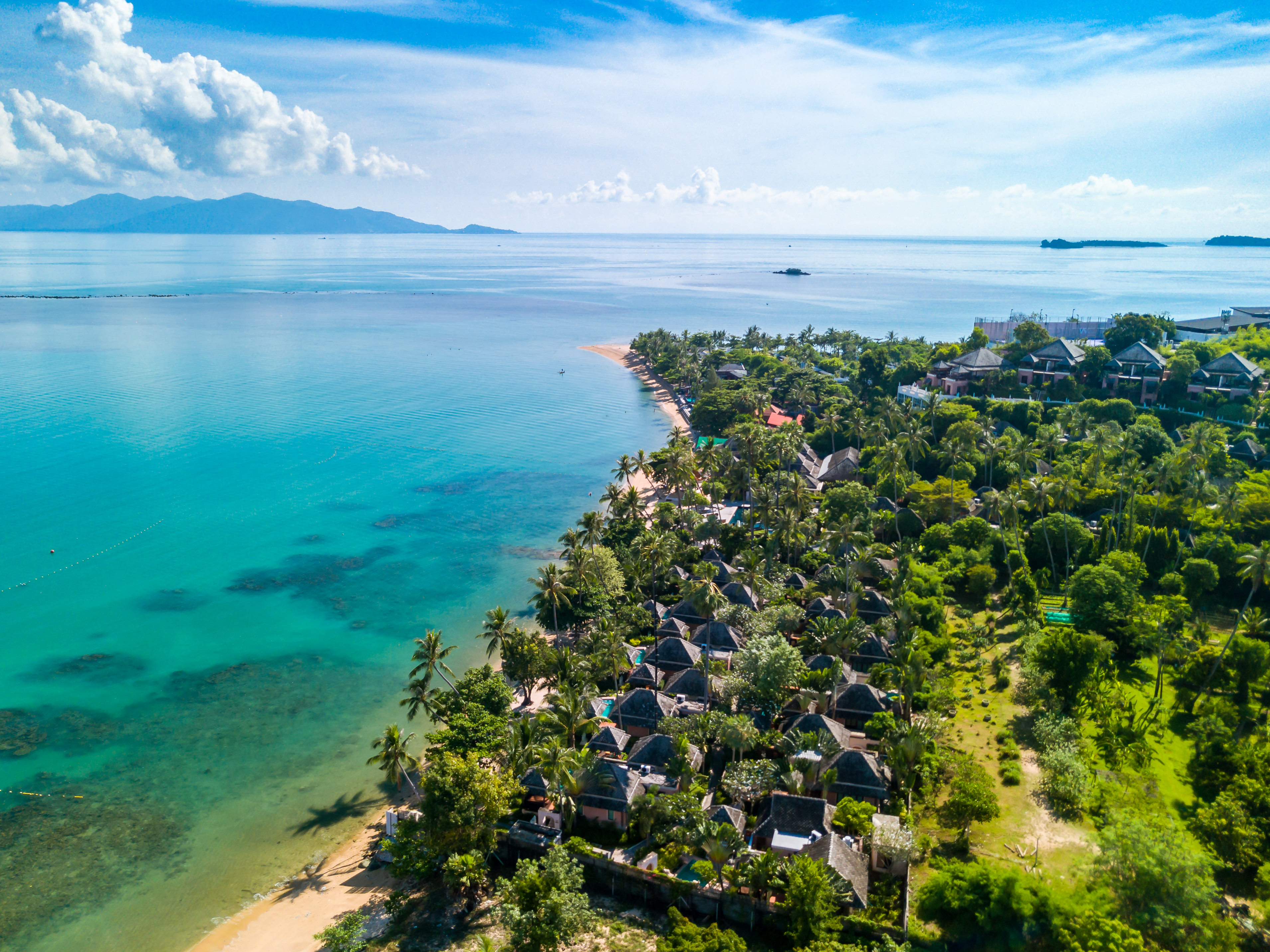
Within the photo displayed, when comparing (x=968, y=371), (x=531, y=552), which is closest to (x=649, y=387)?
(x=968, y=371)

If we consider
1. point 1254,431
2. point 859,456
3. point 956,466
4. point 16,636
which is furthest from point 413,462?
point 1254,431

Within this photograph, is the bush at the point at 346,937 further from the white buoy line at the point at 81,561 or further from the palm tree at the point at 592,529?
the white buoy line at the point at 81,561

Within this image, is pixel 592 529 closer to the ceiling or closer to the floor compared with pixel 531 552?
closer to the ceiling

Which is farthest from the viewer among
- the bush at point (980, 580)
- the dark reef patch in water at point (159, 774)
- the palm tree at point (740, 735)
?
the bush at point (980, 580)

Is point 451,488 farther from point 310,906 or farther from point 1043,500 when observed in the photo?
point 1043,500

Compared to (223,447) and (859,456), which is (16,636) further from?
(859,456)

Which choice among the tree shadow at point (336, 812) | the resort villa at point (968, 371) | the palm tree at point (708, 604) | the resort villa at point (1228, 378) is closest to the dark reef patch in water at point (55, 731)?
the tree shadow at point (336, 812)
